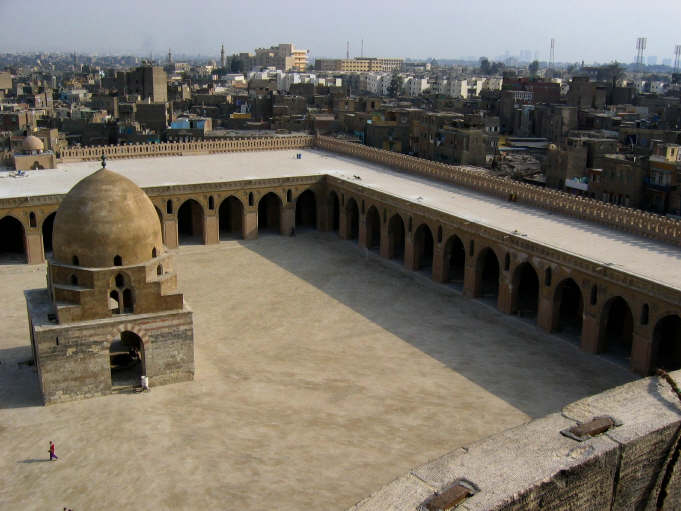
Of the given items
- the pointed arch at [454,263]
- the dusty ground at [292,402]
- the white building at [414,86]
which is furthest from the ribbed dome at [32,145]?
the white building at [414,86]

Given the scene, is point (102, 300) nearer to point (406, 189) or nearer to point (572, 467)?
point (572, 467)

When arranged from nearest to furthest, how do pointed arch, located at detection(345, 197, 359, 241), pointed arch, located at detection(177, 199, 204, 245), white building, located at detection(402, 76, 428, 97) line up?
pointed arch, located at detection(177, 199, 204, 245) < pointed arch, located at detection(345, 197, 359, 241) < white building, located at detection(402, 76, 428, 97)

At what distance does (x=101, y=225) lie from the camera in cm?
2198

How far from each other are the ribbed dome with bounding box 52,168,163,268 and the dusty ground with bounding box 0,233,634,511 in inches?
164

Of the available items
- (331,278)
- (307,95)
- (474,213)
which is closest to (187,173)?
(331,278)

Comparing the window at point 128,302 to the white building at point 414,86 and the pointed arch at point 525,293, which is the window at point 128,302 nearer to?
the pointed arch at point 525,293

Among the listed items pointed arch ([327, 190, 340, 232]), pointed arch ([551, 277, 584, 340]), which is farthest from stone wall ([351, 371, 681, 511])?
pointed arch ([327, 190, 340, 232])

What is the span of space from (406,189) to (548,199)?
24.9ft

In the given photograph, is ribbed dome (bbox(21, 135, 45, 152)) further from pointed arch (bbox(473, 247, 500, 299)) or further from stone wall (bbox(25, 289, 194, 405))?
pointed arch (bbox(473, 247, 500, 299))

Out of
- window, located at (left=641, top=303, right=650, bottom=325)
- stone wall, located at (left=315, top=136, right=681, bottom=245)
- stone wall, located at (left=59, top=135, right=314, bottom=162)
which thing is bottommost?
window, located at (left=641, top=303, right=650, bottom=325)

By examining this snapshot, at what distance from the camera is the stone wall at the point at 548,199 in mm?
29422

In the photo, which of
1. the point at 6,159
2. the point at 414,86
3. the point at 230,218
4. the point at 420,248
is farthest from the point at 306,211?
the point at 414,86

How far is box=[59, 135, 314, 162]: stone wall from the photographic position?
153 ft

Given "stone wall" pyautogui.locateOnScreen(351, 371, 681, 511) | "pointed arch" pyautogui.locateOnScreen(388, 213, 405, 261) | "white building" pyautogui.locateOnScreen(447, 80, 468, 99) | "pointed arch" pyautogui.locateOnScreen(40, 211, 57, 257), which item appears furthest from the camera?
→ "white building" pyautogui.locateOnScreen(447, 80, 468, 99)
